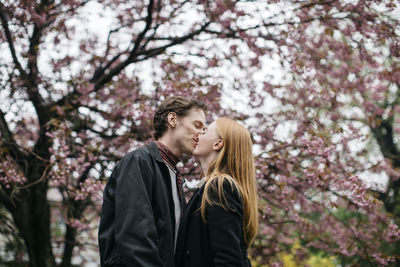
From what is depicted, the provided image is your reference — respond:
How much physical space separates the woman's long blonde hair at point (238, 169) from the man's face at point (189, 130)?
221 mm

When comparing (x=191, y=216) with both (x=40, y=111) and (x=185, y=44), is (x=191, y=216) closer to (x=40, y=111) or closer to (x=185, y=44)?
(x=40, y=111)

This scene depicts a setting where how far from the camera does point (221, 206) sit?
5.59 feet

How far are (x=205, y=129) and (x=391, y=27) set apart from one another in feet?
10.8

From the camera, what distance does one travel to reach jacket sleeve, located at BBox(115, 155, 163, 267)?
60.7 inches

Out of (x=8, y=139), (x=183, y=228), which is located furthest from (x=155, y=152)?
(x=8, y=139)

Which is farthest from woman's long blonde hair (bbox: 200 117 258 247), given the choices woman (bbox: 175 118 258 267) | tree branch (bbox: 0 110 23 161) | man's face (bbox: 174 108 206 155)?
tree branch (bbox: 0 110 23 161)

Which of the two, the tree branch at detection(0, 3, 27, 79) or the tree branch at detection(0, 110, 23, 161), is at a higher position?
the tree branch at detection(0, 3, 27, 79)

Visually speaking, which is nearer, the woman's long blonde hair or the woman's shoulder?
the woman's shoulder

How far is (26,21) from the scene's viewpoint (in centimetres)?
432

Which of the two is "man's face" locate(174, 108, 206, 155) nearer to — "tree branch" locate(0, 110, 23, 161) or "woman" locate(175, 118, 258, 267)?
"woman" locate(175, 118, 258, 267)

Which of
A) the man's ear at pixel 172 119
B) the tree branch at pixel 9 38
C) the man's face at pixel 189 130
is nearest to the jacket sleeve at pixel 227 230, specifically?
the man's face at pixel 189 130

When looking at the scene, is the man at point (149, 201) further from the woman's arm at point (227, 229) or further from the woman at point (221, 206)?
the woman's arm at point (227, 229)

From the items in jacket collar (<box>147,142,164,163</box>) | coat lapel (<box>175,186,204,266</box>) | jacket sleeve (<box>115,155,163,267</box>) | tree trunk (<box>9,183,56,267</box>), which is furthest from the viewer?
tree trunk (<box>9,183,56,267</box>)

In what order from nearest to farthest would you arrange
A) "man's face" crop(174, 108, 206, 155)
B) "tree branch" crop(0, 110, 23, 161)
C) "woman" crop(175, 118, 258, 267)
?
1. "woman" crop(175, 118, 258, 267)
2. "man's face" crop(174, 108, 206, 155)
3. "tree branch" crop(0, 110, 23, 161)
